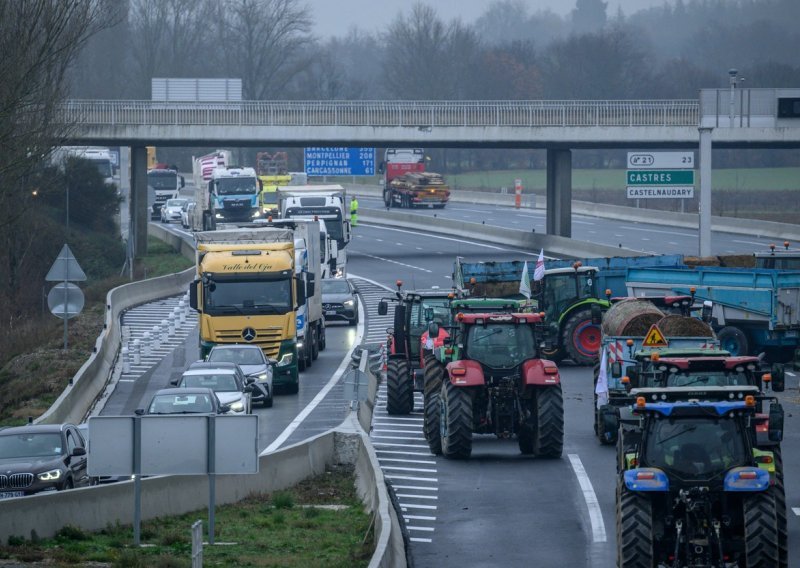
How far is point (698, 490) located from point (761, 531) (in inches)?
27.2

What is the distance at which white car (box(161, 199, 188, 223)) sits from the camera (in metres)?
95.9

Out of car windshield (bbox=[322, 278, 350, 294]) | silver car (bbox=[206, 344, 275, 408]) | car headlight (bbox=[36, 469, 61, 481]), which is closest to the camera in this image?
car headlight (bbox=[36, 469, 61, 481])

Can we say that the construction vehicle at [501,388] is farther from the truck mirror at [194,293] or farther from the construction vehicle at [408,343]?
the truck mirror at [194,293]

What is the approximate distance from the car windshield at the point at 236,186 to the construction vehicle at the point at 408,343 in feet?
144

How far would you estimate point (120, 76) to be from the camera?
13525 centimetres

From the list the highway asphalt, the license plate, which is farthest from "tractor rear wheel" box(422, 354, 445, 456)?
the license plate

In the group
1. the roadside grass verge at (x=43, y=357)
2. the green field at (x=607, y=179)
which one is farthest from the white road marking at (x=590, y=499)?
the green field at (x=607, y=179)

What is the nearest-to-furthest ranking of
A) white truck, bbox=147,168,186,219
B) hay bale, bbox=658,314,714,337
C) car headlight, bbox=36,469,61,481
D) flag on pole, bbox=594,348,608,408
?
car headlight, bbox=36,469,61,481
flag on pole, bbox=594,348,608,408
hay bale, bbox=658,314,714,337
white truck, bbox=147,168,186,219

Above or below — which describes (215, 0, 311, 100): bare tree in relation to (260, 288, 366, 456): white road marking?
above

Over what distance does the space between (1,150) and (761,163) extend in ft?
316

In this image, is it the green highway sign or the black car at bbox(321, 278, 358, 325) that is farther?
the green highway sign

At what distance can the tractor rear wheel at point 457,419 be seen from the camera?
893 inches

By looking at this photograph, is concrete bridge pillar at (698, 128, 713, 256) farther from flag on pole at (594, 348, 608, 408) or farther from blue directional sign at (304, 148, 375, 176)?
blue directional sign at (304, 148, 375, 176)

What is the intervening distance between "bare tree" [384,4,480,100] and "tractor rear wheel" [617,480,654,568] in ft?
387
